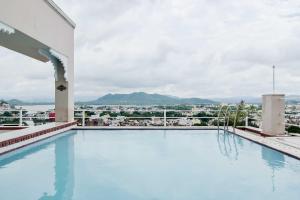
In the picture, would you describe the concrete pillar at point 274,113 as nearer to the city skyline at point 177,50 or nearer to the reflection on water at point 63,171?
the city skyline at point 177,50

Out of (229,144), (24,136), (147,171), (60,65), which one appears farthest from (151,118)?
(147,171)

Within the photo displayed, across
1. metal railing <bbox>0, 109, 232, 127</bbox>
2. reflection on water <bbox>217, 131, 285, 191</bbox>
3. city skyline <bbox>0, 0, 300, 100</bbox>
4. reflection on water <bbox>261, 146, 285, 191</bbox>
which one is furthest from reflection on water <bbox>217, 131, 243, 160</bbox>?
city skyline <bbox>0, 0, 300, 100</bbox>

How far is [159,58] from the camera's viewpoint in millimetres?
14836

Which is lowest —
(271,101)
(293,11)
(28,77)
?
(271,101)

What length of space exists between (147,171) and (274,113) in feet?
14.9

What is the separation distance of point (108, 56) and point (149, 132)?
5.10 metres

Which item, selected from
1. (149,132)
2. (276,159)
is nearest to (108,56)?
(149,132)

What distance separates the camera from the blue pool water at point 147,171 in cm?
401

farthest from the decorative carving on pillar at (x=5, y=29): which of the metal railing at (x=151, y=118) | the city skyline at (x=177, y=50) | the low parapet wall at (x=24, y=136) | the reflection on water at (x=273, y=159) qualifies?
the metal railing at (x=151, y=118)

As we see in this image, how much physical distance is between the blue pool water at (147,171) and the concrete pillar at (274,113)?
87cm

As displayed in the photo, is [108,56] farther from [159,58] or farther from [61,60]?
[61,60]

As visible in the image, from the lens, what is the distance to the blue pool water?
158 inches

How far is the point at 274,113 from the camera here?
8578mm

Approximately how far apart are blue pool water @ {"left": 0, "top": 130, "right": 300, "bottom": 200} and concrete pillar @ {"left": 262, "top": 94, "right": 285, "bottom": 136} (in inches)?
34.2
